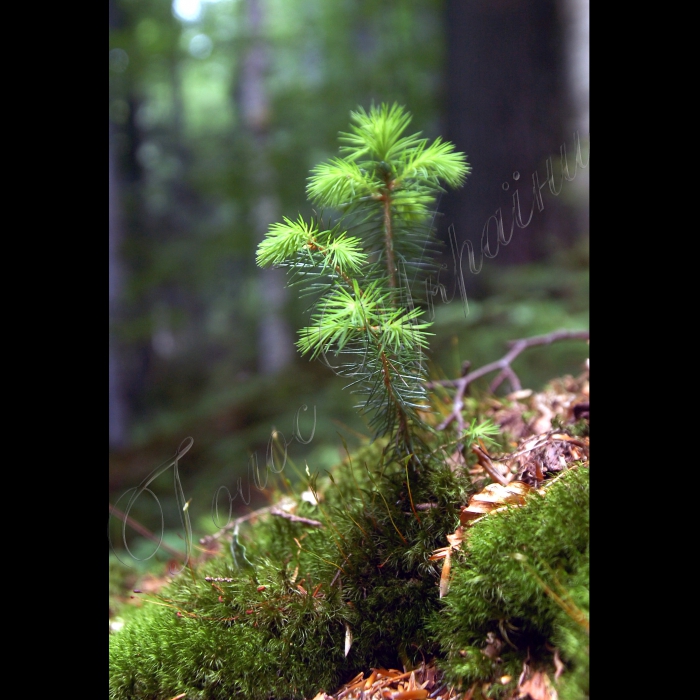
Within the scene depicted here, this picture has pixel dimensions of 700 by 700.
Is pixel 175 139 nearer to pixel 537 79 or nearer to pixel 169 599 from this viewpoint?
pixel 537 79

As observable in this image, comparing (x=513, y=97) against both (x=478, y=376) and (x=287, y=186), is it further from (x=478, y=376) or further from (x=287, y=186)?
(x=287, y=186)

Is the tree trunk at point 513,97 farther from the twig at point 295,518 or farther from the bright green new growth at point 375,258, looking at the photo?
A: the twig at point 295,518

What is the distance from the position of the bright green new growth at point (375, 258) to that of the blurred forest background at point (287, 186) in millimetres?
214

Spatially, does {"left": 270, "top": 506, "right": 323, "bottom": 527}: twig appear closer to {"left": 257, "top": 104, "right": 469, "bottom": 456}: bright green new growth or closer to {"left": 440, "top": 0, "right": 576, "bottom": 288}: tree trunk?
{"left": 257, "top": 104, "right": 469, "bottom": 456}: bright green new growth

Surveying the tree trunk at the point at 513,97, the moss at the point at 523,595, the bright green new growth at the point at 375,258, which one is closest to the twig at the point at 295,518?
the bright green new growth at the point at 375,258

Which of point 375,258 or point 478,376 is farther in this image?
point 478,376

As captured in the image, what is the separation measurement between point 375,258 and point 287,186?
464 centimetres

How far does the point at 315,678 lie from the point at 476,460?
2.28ft

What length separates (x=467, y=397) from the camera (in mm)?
1977

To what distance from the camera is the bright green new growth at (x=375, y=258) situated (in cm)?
115

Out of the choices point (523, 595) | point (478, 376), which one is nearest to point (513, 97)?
point (478, 376)

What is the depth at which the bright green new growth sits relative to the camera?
1146mm

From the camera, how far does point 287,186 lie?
562 cm
